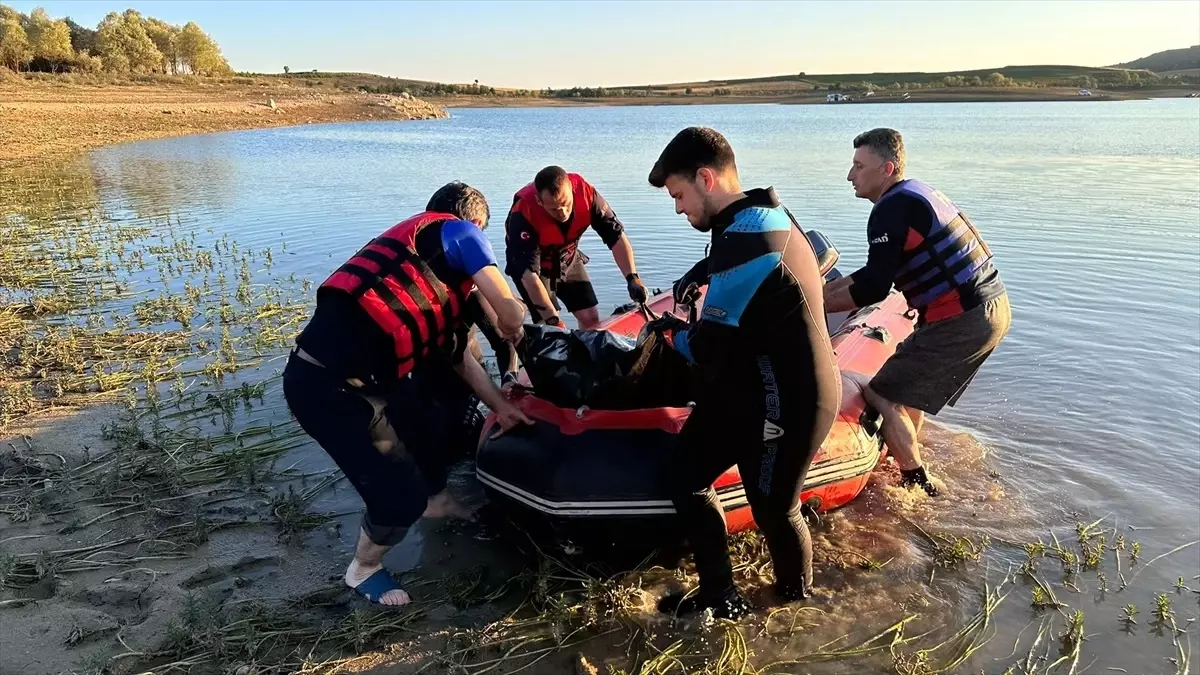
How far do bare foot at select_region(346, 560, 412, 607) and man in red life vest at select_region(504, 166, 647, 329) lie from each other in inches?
90.2

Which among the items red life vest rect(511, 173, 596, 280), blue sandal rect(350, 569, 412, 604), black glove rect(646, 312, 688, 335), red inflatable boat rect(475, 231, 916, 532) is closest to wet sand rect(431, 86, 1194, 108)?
red life vest rect(511, 173, 596, 280)

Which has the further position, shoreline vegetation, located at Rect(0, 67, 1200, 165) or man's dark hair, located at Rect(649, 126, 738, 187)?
shoreline vegetation, located at Rect(0, 67, 1200, 165)

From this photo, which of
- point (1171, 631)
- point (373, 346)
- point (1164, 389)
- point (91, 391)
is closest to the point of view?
point (373, 346)

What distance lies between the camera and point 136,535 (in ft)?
12.7

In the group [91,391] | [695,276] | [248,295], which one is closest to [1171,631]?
[695,276]

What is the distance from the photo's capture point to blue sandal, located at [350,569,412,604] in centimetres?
350

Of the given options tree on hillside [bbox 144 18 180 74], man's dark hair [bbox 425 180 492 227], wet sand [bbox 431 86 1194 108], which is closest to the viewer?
man's dark hair [bbox 425 180 492 227]

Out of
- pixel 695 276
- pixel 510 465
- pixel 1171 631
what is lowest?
pixel 1171 631

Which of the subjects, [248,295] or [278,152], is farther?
[278,152]

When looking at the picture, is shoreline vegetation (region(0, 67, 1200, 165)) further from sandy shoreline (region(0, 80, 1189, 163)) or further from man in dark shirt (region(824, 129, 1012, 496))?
man in dark shirt (region(824, 129, 1012, 496))

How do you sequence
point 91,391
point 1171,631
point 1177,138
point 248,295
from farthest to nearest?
point 1177,138
point 248,295
point 91,391
point 1171,631

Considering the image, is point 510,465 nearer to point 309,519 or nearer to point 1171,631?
point 309,519

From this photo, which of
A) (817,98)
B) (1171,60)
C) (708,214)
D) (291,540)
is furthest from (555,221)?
(1171,60)

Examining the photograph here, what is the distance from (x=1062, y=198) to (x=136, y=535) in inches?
579
